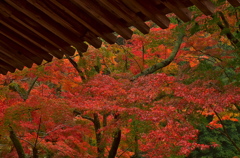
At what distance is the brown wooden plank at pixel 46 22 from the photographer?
5.94 feet

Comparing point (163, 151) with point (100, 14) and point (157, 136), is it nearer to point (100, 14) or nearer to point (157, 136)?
point (157, 136)

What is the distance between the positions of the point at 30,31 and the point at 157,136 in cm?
605

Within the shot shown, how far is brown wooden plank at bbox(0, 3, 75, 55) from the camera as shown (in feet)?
6.16

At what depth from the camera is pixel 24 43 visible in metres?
2.28

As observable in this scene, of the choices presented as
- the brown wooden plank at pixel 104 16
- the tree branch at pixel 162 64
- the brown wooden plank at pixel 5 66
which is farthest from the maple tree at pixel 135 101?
the brown wooden plank at pixel 104 16

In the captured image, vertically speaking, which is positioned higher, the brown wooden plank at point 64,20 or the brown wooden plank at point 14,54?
the brown wooden plank at point 14,54

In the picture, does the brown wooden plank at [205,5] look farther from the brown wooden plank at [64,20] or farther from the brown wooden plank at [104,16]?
the brown wooden plank at [64,20]

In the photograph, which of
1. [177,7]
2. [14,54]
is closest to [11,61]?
[14,54]

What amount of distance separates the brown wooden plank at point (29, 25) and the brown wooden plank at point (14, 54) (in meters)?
0.34

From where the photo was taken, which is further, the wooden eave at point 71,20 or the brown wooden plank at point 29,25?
the brown wooden plank at point 29,25

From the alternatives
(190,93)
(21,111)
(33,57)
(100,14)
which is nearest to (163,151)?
(190,93)

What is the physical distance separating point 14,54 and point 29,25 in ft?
1.80

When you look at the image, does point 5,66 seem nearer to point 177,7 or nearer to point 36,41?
point 36,41

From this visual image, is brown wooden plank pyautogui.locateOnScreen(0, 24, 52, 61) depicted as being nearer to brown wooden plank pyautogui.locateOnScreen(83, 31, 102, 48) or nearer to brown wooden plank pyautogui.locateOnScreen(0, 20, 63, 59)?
brown wooden plank pyautogui.locateOnScreen(0, 20, 63, 59)
